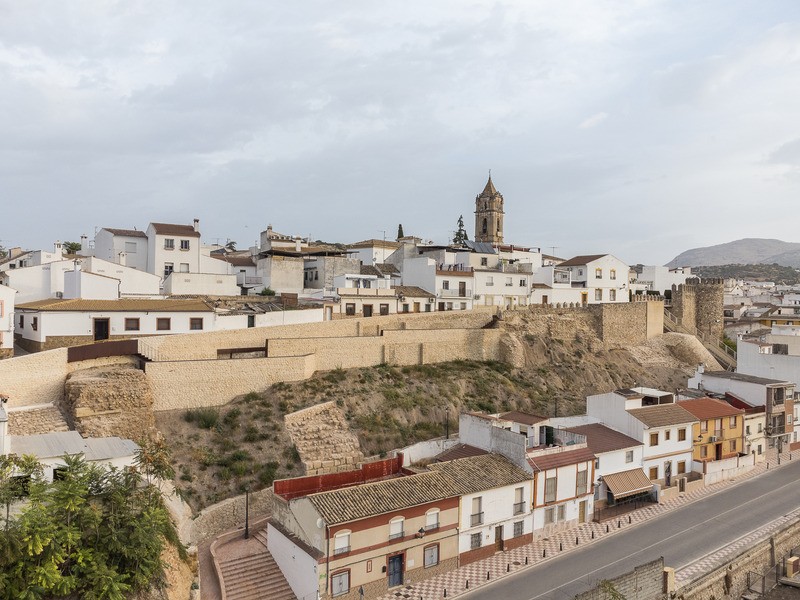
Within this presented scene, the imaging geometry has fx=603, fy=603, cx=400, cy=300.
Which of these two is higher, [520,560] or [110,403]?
[110,403]

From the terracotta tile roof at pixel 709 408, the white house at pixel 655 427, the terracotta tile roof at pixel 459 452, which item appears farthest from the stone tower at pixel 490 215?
the terracotta tile roof at pixel 459 452

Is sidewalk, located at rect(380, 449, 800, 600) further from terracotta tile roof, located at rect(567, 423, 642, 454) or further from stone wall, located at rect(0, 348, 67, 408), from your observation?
stone wall, located at rect(0, 348, 67, 408)

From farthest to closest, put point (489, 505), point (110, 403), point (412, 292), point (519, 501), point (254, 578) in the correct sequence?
point (412, 292) < point (110, 403) < point (519, 501) < point (489, 505) < point (254, 578)

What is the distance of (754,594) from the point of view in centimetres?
2719

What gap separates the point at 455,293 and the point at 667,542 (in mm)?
30445

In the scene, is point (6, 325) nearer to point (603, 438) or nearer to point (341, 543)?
point (341, 543)

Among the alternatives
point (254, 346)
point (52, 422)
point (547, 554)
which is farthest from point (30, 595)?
point (254, 346)

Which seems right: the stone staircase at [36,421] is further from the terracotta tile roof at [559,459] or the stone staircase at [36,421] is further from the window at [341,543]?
the terracotta tile roof at [559,459]

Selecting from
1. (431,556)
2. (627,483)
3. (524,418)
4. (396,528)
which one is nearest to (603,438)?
(627,483)

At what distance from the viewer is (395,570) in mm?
24297

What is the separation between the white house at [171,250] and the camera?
49.2m

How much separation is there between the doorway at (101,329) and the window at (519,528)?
25.3m

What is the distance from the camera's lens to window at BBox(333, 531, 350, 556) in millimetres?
22688

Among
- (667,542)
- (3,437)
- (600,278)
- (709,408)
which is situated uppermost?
(600,278)
